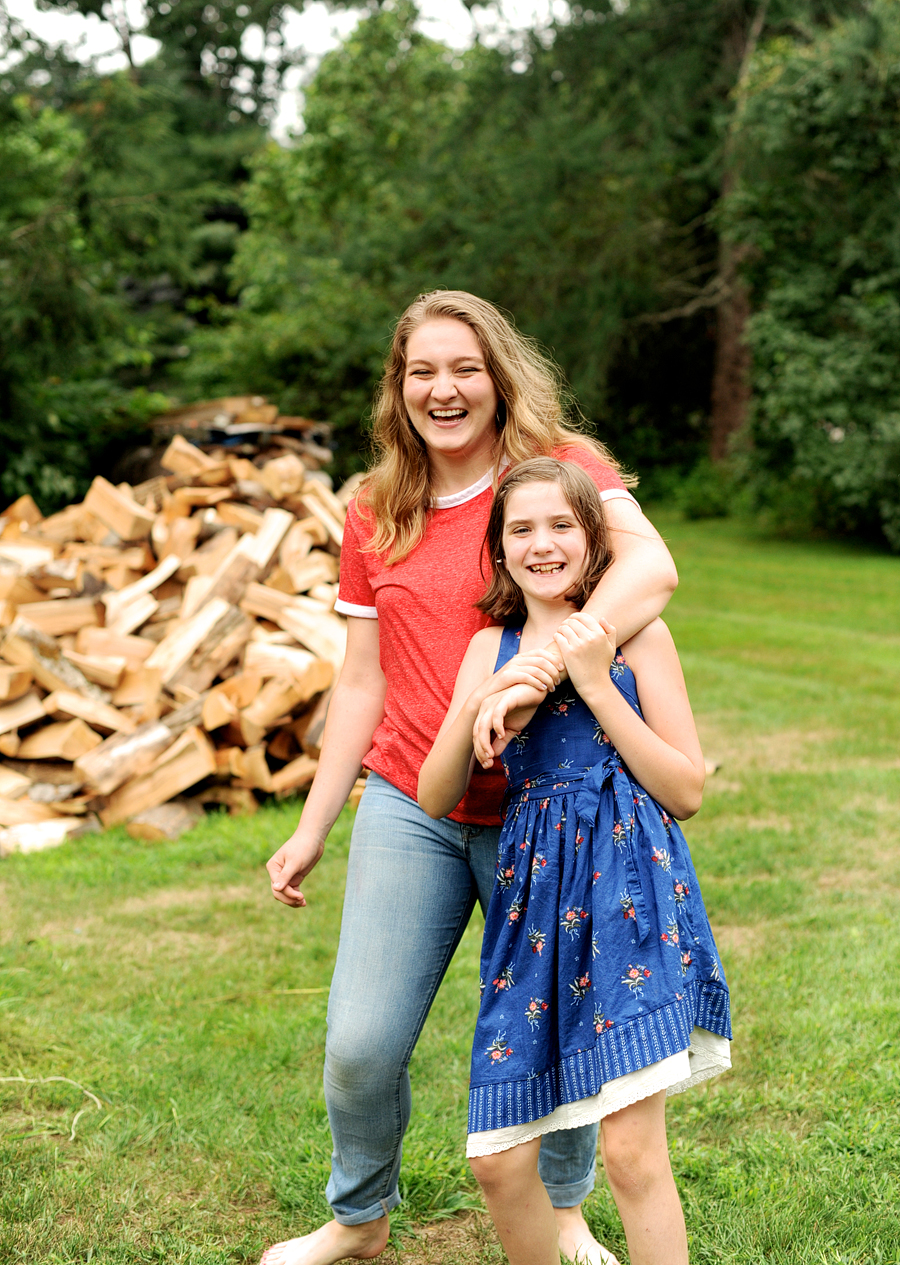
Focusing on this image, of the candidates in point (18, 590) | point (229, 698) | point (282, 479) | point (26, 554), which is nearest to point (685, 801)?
point (229, 698)

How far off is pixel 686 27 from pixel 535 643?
18.6 meters

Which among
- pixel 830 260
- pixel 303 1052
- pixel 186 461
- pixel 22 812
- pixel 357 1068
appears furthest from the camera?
pixel 830 260

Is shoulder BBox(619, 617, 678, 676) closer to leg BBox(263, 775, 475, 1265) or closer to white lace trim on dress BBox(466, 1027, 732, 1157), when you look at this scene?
leg BBox(263, 775, 475, 1265)

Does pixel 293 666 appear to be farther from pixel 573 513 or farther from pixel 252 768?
pixel 573 513

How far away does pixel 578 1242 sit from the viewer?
92.3 inches

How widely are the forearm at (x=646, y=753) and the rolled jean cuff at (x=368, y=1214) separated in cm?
104

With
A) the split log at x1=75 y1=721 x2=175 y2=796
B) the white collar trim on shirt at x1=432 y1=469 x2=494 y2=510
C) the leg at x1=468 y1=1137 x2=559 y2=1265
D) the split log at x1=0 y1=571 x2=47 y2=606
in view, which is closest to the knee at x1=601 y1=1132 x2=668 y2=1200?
the leg at x1=468 y1=1137 x2=559 y2=1265

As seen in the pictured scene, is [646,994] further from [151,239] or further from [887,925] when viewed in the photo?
[151,239]

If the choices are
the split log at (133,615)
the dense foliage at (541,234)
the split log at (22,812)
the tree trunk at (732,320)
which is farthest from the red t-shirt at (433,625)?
the tree trunk at (732,320)

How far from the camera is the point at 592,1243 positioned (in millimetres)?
2342

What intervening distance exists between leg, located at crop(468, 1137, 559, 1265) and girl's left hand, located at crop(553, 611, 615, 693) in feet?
2.39

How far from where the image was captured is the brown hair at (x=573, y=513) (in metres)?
1.96

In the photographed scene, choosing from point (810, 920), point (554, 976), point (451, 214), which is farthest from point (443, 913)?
point (451, 214)

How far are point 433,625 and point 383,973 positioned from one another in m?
0.64
